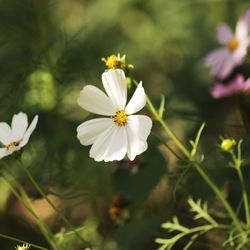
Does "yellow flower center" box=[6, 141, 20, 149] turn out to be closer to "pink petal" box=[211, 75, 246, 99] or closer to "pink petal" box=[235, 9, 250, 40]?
"pink petal" box=[211, 75, 246, 99]

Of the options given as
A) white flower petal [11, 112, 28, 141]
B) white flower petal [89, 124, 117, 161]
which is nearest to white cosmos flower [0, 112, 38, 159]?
white flower petal [11, 112, 28, 141]

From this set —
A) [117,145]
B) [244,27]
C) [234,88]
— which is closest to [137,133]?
[117,145]

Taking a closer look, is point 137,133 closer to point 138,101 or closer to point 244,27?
point 138,101

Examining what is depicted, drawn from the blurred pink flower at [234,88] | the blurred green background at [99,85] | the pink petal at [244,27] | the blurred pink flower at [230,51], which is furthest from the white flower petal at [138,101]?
the pink petal at [244,27]

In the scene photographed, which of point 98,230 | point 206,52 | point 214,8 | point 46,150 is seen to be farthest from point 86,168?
point 214,8

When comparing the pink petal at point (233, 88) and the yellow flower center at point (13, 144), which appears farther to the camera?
the pink petal at point (233, 88)

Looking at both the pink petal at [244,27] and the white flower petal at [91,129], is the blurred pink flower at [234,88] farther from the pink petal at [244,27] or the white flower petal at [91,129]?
the white flower petal at [91,129]
